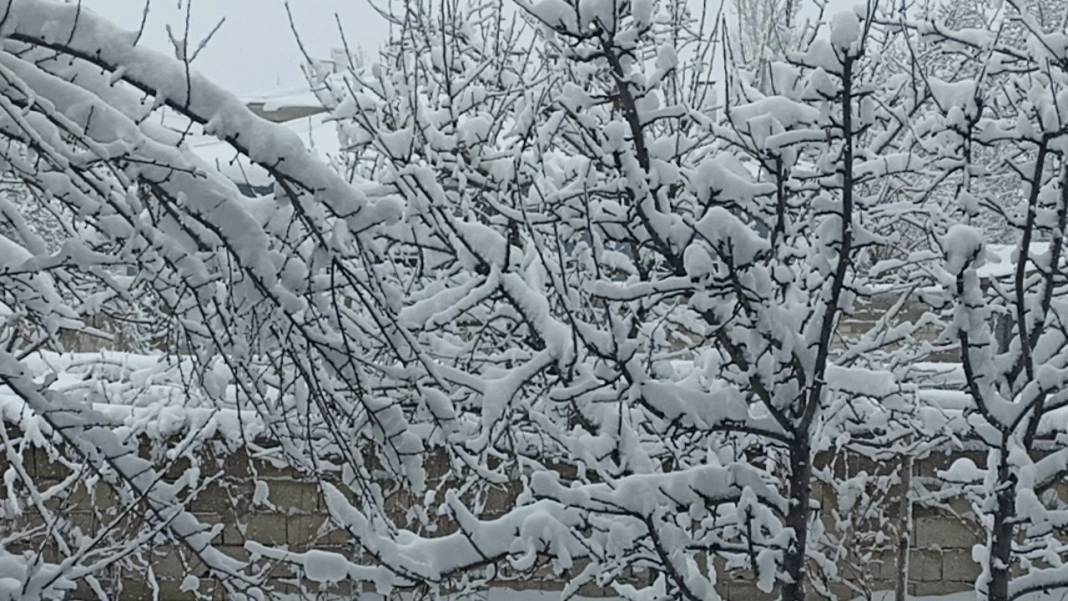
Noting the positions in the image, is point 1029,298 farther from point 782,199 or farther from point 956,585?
point 956,585

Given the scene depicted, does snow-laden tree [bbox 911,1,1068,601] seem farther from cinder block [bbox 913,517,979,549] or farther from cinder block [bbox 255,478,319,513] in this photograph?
cinder block [bbox 255,478,319,513]

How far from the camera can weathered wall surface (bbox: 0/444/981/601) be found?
6688mm

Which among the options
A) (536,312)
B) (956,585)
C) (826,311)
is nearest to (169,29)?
(536,312)

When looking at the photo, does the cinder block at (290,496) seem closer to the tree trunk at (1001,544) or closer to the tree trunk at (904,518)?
the tree trunk at (904,518)

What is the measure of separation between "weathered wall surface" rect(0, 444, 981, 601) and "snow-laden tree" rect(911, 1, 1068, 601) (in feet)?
8.86

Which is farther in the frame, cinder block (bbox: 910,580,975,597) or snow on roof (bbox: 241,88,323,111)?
snow on roof (bbox: 241,88,323,111)

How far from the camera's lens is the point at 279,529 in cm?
688

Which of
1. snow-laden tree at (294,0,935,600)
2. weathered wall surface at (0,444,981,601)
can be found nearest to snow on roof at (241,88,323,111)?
weathered wall surface at (0,444,981,601)

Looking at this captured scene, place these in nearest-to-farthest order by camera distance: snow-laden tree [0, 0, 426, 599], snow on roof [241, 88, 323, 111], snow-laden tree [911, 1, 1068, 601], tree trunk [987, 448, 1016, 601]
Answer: snow-laden tree [0, 0, 426, 599] → snow-laden tree [911, 1, 1068, 601] → tree trunk [987, 448, 1016, 601] → snow on roof [241, 88, 323, 111]

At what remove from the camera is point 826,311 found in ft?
11.9

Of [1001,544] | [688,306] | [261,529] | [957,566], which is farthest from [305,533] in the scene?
[1001,544]

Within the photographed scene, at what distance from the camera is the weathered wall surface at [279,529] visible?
6.69 metres

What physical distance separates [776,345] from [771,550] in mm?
712

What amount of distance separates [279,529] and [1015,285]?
470 cm
